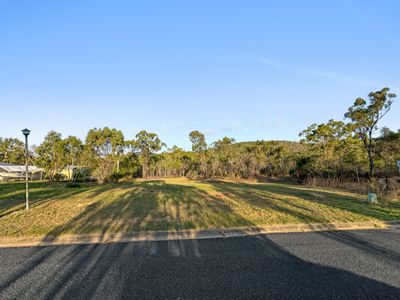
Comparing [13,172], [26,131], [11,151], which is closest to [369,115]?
[26,131]

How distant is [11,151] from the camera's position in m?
35.9

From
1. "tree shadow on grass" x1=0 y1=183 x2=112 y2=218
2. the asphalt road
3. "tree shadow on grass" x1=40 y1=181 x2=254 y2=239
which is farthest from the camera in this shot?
"tree shadow on grass" x1=0 y1=183 x2=112 y2=218

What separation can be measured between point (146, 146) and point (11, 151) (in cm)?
2707

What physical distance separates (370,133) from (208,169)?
51.7ft

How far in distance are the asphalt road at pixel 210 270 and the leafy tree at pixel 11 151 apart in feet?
141

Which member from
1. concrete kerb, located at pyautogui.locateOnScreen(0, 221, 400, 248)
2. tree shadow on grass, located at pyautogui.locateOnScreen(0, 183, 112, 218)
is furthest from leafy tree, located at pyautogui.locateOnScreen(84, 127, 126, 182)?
concrete kerb, located at pyautogui.locateOnScreen(0, 221, 400, 248)

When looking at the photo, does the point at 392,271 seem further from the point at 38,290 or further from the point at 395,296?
the point at 38,290

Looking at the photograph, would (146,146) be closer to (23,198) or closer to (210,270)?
(23,198)

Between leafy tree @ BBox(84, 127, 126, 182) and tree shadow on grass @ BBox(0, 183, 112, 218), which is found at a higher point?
leafy tree @ BBox(84, 127, 126, 182)

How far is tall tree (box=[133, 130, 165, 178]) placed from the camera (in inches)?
1007

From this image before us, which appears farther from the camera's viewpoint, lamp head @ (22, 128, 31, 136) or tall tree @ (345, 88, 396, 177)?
tall tree @ (345, 88, 396, 177)

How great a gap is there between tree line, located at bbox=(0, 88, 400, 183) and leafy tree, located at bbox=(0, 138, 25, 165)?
6.30m

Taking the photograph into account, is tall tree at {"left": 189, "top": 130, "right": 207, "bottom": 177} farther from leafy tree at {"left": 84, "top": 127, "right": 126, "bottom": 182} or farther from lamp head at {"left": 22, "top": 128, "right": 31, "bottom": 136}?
lamp head at {"left": 22, "top": 128, "right": 31, "bottom": 136}

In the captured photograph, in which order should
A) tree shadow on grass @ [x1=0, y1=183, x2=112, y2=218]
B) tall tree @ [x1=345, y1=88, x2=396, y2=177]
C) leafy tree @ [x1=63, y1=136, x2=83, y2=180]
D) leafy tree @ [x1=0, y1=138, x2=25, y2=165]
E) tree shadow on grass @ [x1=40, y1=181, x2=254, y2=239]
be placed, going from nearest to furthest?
tree shadow on grass @ [x1=40, y1=181, x2=254, y2=239] → tree shadow on grass @ [x1=0, y1=183, x2=112, y2=218] → tall tree @ [x1=345, y1=88, x2=396, y2=177] → leafy tree @ [x1=63, y1=136, x2=83, y2=180] → leafy tree @ [x1=0, y1=138, x2=25, y2=165]
